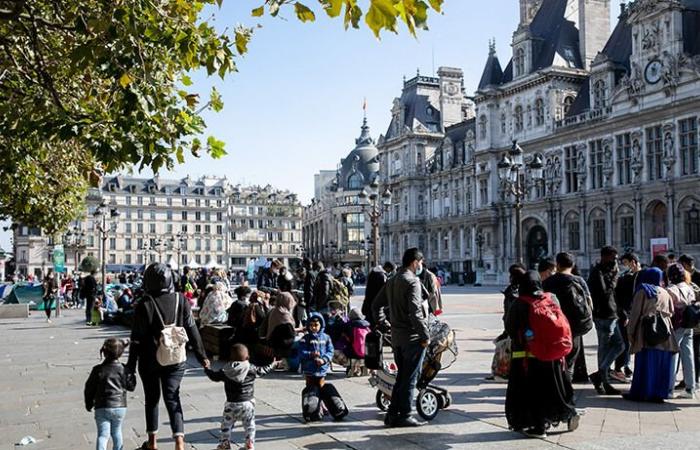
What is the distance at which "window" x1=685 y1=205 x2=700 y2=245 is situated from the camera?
39.5m

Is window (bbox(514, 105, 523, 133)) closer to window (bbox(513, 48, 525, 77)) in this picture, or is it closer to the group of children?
window (bbox(513, 48, 525, 77))

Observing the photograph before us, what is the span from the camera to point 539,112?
172 feet

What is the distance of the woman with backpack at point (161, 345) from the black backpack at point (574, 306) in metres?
4.56

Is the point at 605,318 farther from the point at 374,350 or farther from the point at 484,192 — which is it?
the point at 484,192

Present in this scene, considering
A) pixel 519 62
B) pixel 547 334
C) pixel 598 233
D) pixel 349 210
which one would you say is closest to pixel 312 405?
pixel 547 334

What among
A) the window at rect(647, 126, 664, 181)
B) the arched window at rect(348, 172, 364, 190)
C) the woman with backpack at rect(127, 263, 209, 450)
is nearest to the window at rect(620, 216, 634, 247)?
the window at rect(647, 126, 664, 181)

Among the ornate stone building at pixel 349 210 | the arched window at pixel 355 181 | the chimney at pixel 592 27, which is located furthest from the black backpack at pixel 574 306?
the arched window at pixel 355 181

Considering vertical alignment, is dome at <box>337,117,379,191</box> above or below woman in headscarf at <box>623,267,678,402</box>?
above

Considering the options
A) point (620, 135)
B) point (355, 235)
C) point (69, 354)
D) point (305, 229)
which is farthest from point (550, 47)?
point (305, 229)

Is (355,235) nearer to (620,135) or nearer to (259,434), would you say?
(620,135)

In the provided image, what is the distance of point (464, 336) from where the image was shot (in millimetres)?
18875

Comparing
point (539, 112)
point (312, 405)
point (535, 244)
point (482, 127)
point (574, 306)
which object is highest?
point (482, 127)

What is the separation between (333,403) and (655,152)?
38.3 m

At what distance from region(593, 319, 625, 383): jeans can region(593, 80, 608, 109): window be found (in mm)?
39308
